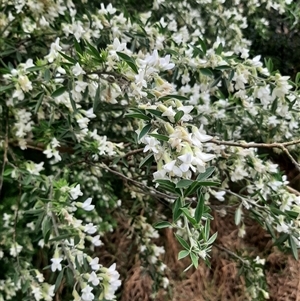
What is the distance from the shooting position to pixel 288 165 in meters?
2.59

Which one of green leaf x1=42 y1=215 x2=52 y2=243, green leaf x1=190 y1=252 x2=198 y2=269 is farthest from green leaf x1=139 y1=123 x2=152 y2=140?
green leaf x1=42 y1=215 x2=52 y2=243

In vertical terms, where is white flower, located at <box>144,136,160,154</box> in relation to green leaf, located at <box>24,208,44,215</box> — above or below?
above

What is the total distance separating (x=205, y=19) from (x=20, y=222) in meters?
1.21

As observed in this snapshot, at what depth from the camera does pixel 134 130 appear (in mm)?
1491

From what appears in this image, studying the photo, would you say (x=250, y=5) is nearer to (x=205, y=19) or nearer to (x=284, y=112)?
(x=205, y=19)

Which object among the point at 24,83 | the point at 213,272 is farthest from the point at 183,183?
the point at 213,272

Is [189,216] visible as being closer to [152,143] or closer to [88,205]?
[152,143]

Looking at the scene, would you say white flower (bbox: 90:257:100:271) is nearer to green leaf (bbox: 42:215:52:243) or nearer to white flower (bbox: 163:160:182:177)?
green leaf (bbox: 42:215:52:243)

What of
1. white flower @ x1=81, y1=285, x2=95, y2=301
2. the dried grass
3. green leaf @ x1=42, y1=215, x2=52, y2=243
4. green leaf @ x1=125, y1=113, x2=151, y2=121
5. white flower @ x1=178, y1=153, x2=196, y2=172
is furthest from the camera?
the dried grass

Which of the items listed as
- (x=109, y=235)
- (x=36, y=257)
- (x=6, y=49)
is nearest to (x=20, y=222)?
(x=36, y=257)

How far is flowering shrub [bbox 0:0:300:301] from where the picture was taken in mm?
845

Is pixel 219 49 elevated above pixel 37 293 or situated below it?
above

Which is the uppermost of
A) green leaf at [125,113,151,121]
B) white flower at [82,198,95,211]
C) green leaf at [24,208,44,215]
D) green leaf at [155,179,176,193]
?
green leaf at [125,113,151,121]

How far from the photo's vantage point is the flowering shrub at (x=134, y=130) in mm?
845
